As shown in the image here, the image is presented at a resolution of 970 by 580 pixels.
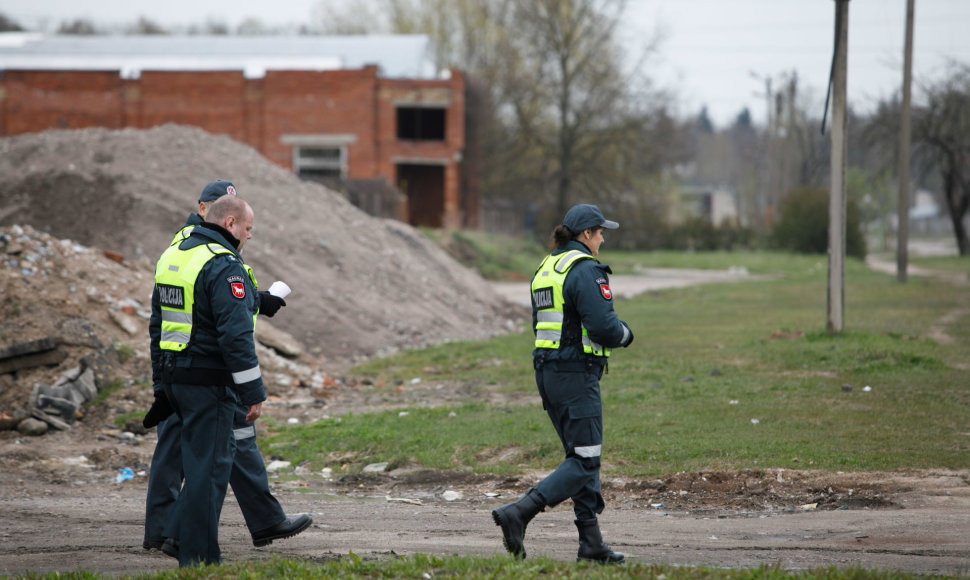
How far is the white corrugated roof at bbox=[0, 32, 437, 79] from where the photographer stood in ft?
162

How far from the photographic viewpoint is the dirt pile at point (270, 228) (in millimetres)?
18141

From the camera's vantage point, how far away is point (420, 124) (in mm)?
46969

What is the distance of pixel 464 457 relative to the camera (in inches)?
379

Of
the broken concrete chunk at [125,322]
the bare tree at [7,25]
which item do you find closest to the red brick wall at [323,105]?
the broken concrete chunk at [125,322]

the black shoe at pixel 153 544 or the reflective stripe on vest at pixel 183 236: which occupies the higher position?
the reflective stripe on vest at pixel 183 236

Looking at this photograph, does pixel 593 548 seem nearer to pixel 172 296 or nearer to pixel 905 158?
pixel 172 296

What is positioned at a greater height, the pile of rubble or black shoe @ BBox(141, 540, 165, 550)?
the pile of rubble

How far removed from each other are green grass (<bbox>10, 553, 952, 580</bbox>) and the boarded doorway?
42829 millimetres

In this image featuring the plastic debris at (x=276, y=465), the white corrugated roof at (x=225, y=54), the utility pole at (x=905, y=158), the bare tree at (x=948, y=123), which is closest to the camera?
the plastic debris at (x=276, y=465)

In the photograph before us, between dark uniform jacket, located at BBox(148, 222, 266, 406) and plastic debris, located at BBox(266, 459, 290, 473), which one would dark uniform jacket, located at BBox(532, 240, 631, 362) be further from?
plastic debris, located at BBox(266, 459, 290, 473)

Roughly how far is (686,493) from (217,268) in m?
4.52

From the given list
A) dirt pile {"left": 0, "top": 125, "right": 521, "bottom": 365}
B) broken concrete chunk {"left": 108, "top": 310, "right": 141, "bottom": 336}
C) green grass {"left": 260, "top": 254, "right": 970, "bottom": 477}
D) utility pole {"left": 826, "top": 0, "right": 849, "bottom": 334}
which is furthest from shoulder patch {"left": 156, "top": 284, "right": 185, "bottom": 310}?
utility pole {"left": 826, "top": 0, "right": 849, "bottom": 334}

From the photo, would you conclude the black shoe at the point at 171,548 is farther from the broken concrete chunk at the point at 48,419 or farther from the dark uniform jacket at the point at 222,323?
the broken concrete chunk at the point at 48,419

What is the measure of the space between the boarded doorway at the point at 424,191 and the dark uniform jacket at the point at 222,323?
42393 millimetres
